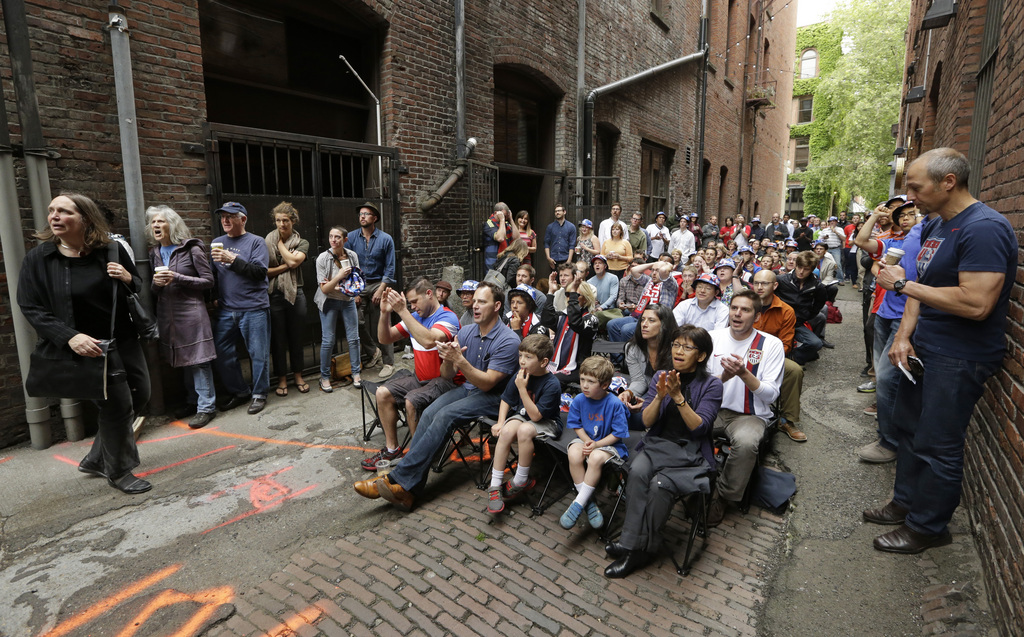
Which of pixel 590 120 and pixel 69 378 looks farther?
pixel 590 120

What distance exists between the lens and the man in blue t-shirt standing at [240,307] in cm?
548

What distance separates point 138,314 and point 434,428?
230cm

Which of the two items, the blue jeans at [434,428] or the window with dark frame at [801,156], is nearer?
the blue jeans at [434,428]

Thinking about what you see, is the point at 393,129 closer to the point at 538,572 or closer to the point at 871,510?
the point at 538,572

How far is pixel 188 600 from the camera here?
9.84ft

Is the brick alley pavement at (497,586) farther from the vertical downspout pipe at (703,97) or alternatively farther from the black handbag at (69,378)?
the vertical downspout pipe at (703,97)

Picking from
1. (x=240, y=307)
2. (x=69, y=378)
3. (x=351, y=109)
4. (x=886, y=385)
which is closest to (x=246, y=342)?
(x=240, y=307)

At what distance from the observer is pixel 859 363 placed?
737 centimetres

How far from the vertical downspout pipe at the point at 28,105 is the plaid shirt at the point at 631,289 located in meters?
6.18

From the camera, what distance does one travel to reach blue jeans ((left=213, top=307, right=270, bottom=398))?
5.60 m

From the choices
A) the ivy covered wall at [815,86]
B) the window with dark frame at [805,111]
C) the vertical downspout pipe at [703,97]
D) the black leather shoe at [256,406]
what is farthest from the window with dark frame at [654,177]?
the window with dark frame at [805,111]

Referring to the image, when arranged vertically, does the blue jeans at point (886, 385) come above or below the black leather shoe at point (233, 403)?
above

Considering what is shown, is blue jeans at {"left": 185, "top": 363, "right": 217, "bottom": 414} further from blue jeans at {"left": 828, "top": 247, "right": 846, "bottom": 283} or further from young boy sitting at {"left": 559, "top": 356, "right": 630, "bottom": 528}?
blue jeans at {"left": 828, "top": 247, "right": 846, "bottom": 283}

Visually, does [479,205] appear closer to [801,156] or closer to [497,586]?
[497,586]
